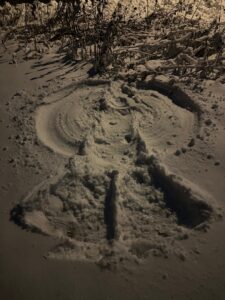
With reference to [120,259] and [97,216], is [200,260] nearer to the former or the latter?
A: [120,259]

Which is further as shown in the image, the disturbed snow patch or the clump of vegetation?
the clump of vegetation

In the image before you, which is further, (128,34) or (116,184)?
(128,34)

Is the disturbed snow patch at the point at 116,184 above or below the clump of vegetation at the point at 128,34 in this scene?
below

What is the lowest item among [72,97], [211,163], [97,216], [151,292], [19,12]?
[151,292]

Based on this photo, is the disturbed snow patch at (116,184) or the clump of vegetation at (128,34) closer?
the disturbed snow patch at (116,184)

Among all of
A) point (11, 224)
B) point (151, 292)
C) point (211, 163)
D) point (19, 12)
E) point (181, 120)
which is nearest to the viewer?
point (151, 292)

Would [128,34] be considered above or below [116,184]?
above

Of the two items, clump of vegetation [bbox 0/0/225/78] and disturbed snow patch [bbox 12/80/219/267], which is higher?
clump of vegetation [bbox 0/0/225/78]

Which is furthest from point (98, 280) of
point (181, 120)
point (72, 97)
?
point (72, 97)
